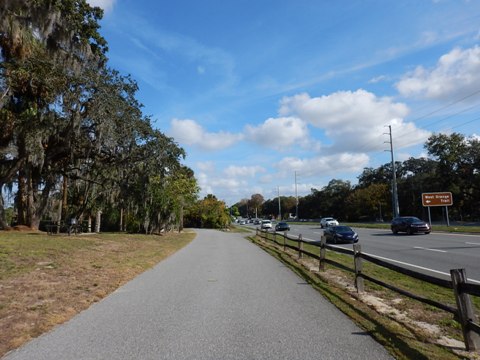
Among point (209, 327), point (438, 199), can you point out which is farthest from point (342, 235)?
point (438, 199)

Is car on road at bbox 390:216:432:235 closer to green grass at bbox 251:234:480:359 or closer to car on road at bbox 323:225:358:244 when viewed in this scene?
car on road at bbox 323:225:358:244

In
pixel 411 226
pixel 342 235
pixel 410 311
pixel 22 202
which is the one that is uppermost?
pixel 22 202

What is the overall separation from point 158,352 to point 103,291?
193 inches

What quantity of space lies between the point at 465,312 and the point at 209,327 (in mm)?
3526

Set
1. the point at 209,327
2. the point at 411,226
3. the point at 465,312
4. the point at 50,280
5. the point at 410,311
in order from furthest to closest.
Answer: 1. the point at 411,226
2. the point at 50,280
3. the point at 410,311
4. the point at 209,327
5. the point at 465,312

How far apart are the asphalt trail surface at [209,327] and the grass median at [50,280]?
0.38 m

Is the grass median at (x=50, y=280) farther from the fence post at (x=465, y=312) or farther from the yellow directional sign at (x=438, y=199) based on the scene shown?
the yellow directional sign at (x=438, y=199)

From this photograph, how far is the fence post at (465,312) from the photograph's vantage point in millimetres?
5312

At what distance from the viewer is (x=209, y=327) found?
6.36 meters

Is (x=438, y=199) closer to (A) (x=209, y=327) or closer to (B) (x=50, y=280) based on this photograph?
(B) (x=50, y=280)

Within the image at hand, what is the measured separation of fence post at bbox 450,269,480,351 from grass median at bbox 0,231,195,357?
5.82 m

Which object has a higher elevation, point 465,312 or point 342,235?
point 342,235

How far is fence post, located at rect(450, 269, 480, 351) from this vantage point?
17.4ft

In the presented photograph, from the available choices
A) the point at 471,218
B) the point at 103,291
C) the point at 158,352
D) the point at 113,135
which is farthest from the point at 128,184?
the point at 471,218
